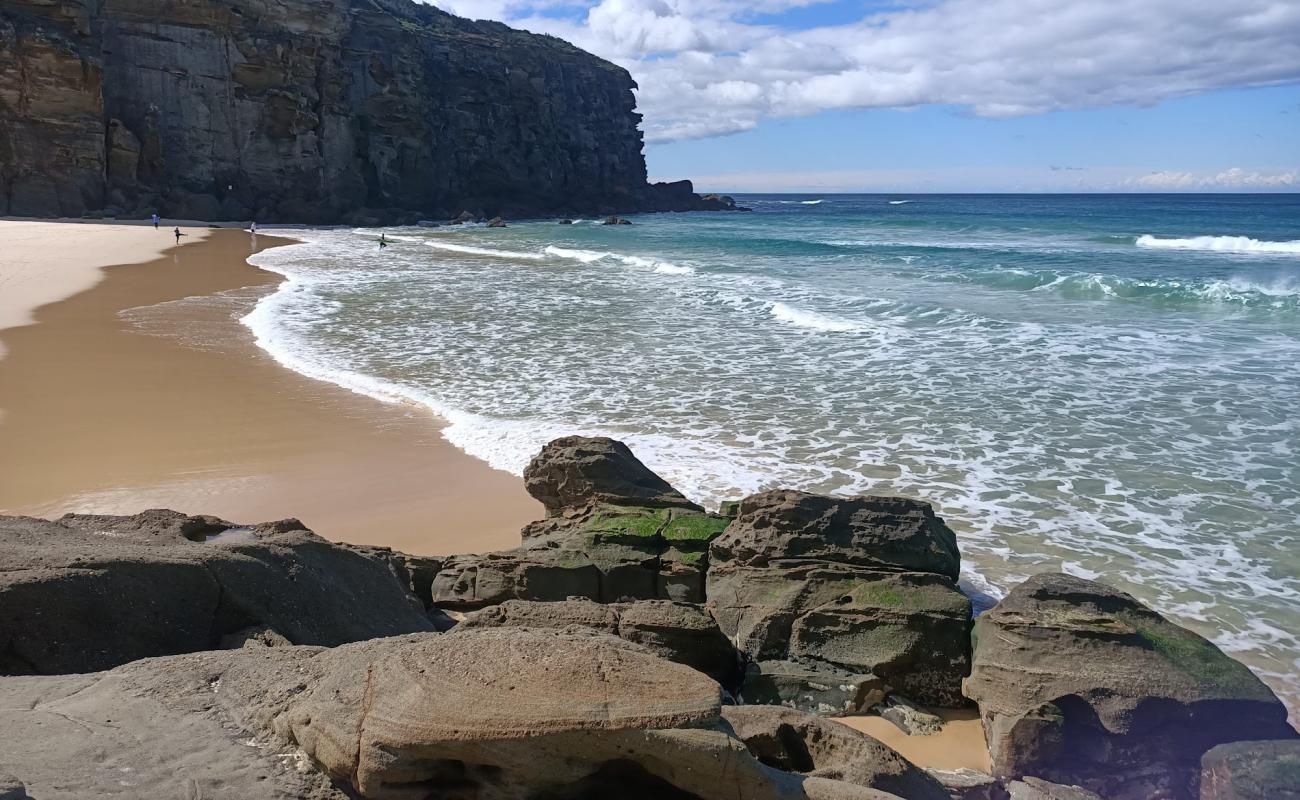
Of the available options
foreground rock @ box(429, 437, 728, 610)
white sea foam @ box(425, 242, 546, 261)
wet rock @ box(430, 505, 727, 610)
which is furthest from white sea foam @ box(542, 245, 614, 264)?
wet rock @ box(430, 505, 727, 610)

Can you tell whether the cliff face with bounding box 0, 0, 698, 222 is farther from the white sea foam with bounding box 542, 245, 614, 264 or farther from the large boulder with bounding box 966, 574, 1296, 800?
the large boulder with bounding box 966, 574, 1296, 800

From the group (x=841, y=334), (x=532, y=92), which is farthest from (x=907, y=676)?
(x=532, y=92)

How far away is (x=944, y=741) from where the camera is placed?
4.09m

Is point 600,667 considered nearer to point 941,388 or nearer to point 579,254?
point 941,388

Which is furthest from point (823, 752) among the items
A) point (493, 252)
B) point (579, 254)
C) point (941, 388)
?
point (493, 252)

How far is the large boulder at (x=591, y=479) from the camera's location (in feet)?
19.6

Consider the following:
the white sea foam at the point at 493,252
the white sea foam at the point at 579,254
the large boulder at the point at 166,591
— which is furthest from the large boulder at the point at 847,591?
the white sea foam at the point at 493,252

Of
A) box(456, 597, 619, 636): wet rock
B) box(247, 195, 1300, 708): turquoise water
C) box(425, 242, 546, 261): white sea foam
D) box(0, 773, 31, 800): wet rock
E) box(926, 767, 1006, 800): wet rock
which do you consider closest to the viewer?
box(0, 773, 31, 800): wet rock

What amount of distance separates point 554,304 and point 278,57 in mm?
35289

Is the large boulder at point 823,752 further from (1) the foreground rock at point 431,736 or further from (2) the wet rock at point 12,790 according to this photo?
(2) the wet rock at point 12,790

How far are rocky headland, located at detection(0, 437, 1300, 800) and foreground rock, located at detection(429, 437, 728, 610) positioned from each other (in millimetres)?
17

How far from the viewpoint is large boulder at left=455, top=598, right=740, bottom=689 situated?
4.10 meters

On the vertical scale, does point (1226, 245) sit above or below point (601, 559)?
above

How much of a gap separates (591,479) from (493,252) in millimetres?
27558
